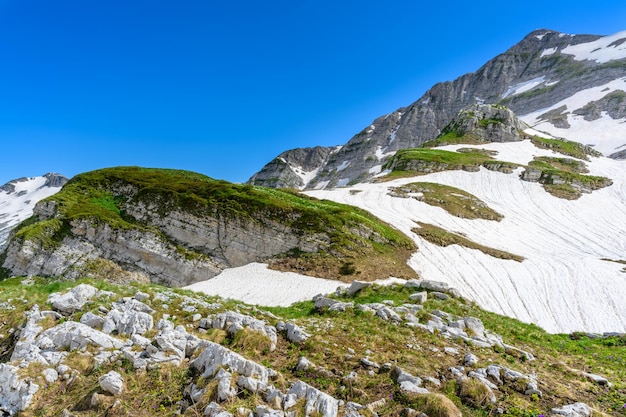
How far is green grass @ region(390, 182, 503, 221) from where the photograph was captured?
62219 mm

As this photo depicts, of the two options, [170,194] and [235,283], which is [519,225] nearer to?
[235,283]

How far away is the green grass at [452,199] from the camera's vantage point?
6222 cm

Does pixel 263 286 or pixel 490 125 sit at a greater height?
pixel 490 125

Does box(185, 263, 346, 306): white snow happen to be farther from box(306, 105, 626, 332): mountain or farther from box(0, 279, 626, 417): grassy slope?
box(306, 105, 626, 332): mountain

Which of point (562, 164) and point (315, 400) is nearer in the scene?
point (315, 400)

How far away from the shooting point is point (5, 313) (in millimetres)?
12188

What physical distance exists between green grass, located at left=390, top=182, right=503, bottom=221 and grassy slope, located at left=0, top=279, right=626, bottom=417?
4828 centimetres

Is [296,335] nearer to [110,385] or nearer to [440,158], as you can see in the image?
[110,385]

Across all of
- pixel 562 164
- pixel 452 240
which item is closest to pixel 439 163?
pixel 562 164

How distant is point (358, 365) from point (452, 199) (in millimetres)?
64411

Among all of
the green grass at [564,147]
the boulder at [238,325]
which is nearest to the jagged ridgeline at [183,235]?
the boulder at [238,325]

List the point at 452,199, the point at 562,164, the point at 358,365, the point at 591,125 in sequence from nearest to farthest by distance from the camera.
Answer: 1. the point at 358,365
2. the point at 452,199
3. the point at 562,164
4. the point at 591,125

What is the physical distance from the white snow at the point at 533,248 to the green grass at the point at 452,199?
8.29 feet

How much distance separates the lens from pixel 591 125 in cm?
15462
